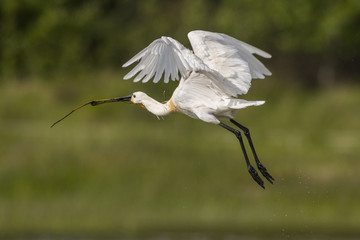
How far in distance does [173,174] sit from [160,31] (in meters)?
12.1

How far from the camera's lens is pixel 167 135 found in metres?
23.6

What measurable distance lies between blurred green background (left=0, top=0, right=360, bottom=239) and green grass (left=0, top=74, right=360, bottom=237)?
4cm

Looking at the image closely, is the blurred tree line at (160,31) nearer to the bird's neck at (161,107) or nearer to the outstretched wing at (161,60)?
the bird's neck at (161,107)

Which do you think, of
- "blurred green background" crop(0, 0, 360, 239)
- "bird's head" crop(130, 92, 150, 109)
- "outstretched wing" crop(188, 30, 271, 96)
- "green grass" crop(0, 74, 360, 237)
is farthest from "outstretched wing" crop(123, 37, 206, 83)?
"green grass" crop(0, 74, 360, 237)

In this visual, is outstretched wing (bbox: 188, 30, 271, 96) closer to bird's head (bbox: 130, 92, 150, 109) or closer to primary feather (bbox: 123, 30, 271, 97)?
primary feather (bbox: 123, 30, 271, 97)

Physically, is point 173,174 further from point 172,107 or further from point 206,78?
point 206,78

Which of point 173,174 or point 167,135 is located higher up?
point 173,174

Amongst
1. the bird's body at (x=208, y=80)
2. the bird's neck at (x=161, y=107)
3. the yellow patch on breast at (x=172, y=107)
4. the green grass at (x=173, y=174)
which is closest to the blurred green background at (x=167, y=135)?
the green grass at (x=173, y=174)

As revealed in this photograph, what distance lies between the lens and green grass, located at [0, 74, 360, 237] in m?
18.7

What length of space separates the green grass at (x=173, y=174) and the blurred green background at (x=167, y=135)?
1.4 inches

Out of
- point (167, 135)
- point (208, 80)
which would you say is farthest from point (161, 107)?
point (167, 135)

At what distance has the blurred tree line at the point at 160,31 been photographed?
1158 inches

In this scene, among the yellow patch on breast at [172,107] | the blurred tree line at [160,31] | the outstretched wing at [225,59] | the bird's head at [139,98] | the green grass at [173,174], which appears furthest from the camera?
the blurred tree line at [160,31]

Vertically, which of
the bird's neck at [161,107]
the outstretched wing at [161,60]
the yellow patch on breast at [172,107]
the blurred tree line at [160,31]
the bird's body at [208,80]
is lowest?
the blurred tree line at [160,31]
